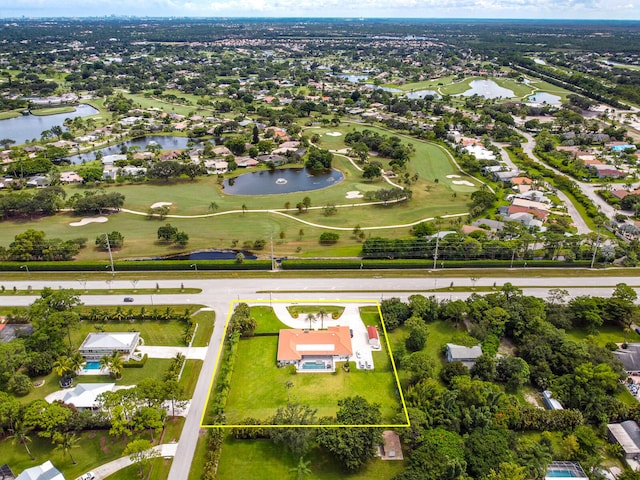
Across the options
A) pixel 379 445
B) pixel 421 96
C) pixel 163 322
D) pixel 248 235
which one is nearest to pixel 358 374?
pixel 379 445

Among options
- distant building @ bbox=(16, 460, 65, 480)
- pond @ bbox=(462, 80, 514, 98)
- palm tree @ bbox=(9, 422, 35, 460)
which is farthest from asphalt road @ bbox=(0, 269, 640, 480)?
pond @ bbox=(462, 80, 514, 98)

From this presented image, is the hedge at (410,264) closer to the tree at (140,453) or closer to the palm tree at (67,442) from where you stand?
the tree at (140,453)

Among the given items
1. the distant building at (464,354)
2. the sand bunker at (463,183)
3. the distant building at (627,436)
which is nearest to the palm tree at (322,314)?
the distant building at (464,354)

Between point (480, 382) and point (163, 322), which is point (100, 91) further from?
point (480, 382)

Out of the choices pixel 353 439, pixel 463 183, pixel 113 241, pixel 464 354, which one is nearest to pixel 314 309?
pixel 464 354

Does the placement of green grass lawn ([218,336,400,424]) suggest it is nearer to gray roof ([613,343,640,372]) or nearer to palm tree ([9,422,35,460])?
palm tree ([9,422,35,460])

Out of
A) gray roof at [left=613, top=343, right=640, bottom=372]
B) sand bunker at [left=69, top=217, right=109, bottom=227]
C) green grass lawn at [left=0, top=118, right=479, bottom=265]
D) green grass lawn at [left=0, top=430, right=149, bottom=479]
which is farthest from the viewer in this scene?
sand bunker at [left=69, top=217, right=109, bottom=227]
